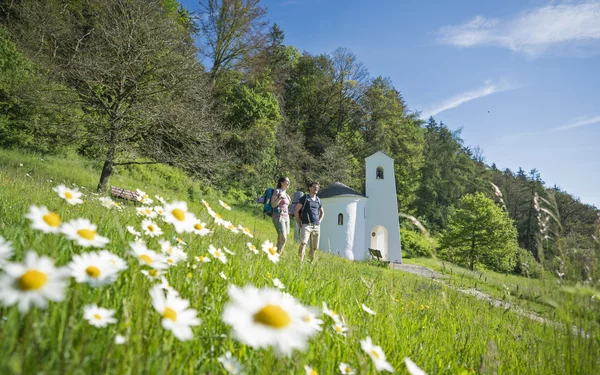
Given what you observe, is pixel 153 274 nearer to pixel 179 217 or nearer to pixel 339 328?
pixel 179 217

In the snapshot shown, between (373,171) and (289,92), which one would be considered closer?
(373,171)

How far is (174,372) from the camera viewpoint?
101 cm

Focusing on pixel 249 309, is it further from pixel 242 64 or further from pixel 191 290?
pixel 242 64

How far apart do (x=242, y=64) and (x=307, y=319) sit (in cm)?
3042

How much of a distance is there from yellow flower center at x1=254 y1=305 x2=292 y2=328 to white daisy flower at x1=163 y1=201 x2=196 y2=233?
66 centimetres

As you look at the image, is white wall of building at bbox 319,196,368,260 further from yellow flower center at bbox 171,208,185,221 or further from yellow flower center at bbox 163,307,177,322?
yellow flower center at bbox 163,307,177,322

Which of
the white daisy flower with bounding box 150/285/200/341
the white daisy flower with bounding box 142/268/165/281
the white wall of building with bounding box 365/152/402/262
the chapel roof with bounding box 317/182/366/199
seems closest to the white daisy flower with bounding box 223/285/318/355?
the white daisy flower with bounding box 150/285/200/341

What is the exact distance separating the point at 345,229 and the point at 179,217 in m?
20.3

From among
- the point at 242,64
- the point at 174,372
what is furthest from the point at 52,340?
the point at 242,64

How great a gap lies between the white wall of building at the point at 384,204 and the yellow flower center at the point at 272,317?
74.2 ft

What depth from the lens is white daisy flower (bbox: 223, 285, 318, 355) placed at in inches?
26.5

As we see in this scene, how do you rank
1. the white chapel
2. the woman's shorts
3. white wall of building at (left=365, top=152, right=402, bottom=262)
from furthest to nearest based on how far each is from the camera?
white wall of building at (left=365, top=152, right=402, bottom=262)
the white chapel
the woman's shorts

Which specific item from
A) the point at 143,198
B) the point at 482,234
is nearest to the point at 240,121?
the point at 482,234

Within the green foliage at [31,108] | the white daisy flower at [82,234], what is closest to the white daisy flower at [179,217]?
the white daisy flower at [82,234]
